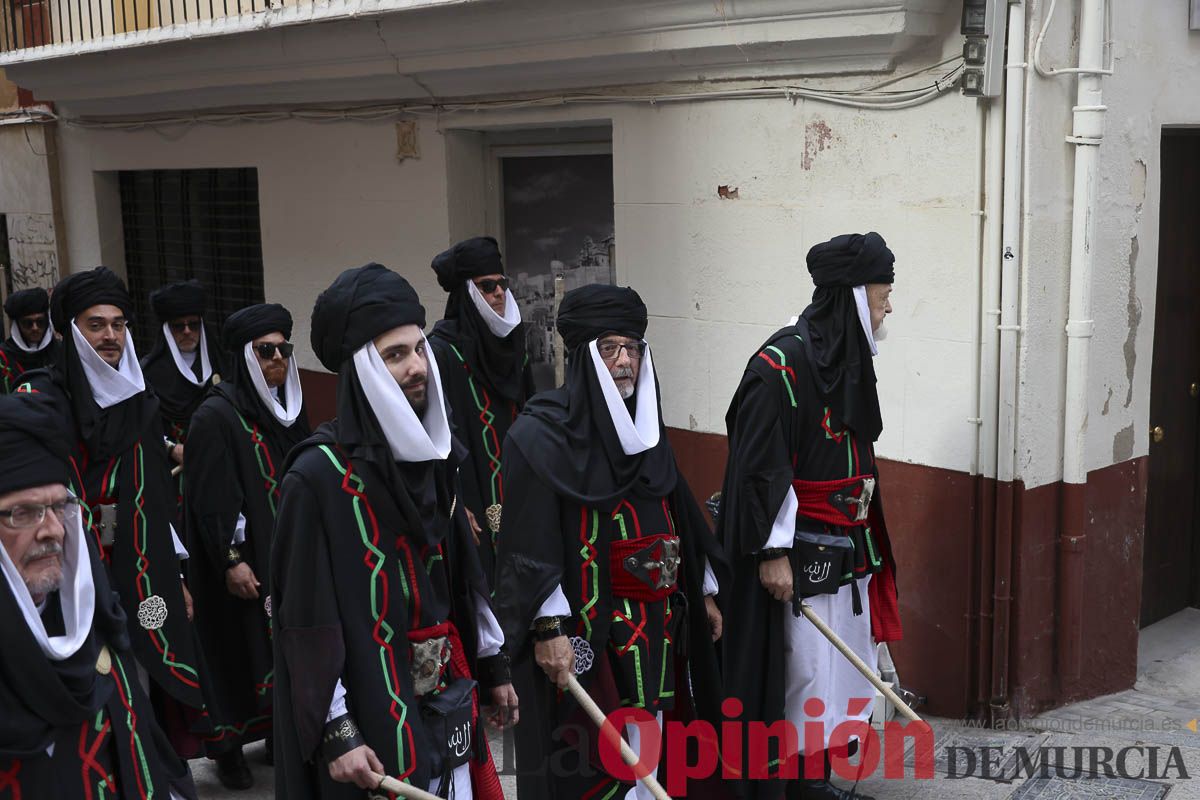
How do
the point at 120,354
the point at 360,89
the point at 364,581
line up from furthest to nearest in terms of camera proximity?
1. the point at 360,89
2. the point at 120,354
3. the point at 364,581

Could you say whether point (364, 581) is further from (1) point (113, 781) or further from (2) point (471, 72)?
(2) point (471, 72)

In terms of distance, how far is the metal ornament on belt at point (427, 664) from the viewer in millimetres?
3512

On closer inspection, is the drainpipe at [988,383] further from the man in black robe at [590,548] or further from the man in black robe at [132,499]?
the man in black robe at [132,499]

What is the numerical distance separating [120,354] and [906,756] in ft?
12.1

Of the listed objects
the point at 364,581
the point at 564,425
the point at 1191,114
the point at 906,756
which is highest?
the point at 1191,114

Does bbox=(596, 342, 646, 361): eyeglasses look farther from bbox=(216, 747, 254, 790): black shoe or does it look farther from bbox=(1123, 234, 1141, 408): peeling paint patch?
bbox=(1123, 234, 1141, 408): peeling paint patch

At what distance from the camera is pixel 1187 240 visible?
6832 millimetres

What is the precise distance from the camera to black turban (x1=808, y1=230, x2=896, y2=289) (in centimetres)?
495

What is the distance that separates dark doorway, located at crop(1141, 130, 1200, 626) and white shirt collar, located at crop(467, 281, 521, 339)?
10.7 feet

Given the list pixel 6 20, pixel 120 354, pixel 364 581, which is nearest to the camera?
pixel 364 581

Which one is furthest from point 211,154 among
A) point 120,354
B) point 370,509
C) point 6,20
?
point 370,509

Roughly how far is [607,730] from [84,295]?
9.52 ft

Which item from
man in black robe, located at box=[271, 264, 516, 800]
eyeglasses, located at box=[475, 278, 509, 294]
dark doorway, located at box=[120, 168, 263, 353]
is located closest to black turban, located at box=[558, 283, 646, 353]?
man in black robe, located at box=[271, 264, 516, 800]

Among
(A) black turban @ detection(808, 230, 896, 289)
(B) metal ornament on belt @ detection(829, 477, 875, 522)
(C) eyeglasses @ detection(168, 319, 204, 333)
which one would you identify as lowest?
(B) metal ornament on belt @ detection(829, 477, 875, 522)
